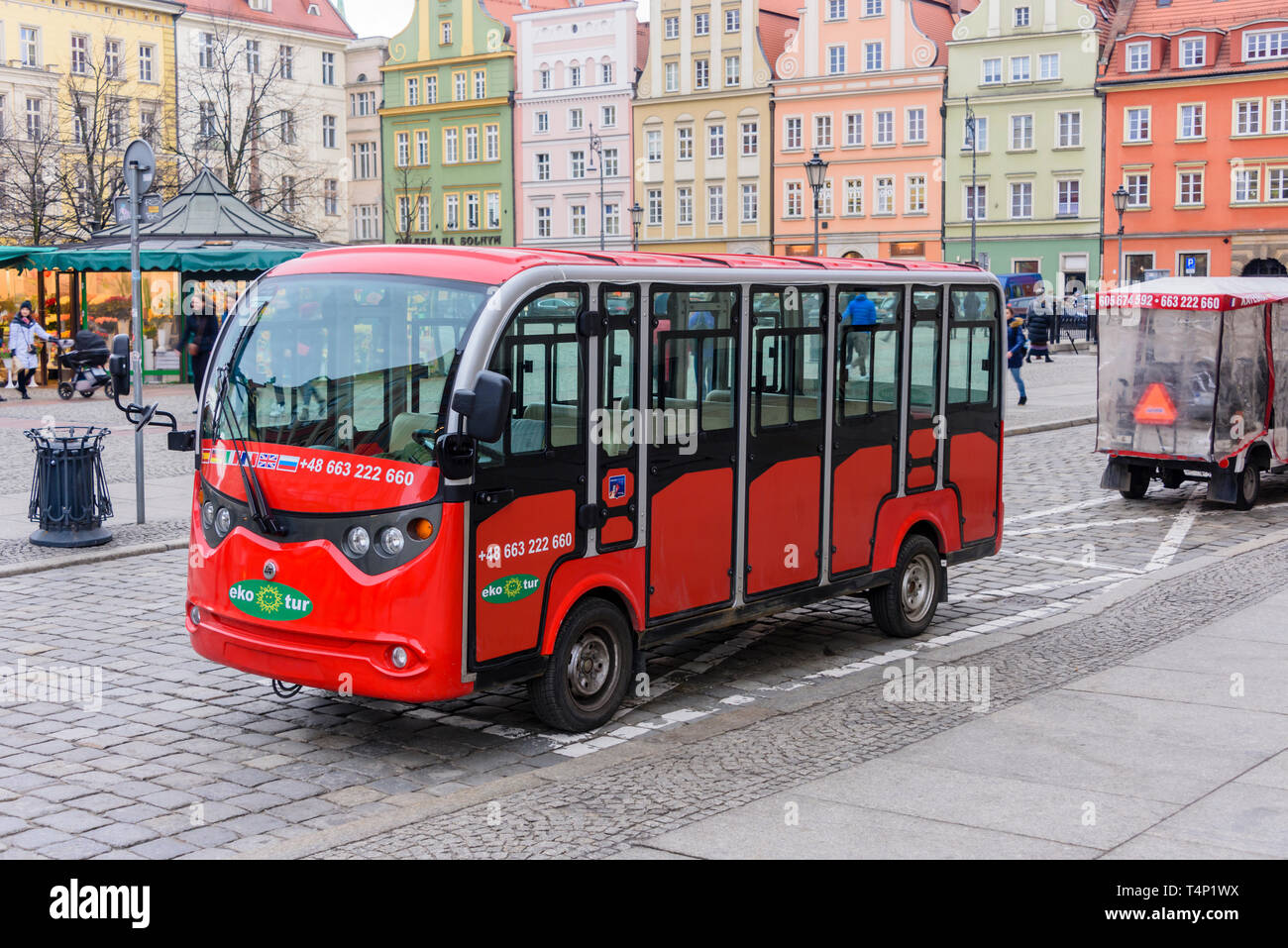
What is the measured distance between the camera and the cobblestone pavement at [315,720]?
6.97 metres

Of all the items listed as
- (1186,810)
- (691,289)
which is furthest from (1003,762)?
(691,289)

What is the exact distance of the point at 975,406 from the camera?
1142cm

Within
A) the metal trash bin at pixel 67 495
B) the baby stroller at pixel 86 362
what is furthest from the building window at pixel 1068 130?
the metal trash bin at pixel 67 495

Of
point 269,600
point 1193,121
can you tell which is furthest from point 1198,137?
point 269,600

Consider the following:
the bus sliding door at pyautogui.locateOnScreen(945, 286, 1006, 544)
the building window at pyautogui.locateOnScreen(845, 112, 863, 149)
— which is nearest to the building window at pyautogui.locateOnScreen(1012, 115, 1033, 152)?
the building window at pyautogui.locateOnScreen(845, 112, 863, 149)

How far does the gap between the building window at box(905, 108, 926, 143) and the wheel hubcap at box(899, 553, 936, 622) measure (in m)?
59.5

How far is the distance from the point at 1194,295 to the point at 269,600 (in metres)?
13.0

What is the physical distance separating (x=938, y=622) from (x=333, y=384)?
543 centimetres

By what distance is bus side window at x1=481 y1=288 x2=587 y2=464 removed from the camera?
7.79 m

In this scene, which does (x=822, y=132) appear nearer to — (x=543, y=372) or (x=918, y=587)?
(x=918, y=587)

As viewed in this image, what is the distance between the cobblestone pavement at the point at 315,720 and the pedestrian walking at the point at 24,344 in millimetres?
19405

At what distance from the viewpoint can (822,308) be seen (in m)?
9.83

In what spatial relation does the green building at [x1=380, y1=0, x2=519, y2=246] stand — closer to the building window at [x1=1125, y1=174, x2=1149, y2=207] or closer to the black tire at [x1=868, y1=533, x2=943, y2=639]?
the building window at [x1=1125, y1=174, x2=1149, y2=207]

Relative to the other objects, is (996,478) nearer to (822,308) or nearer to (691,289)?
(822,308)
